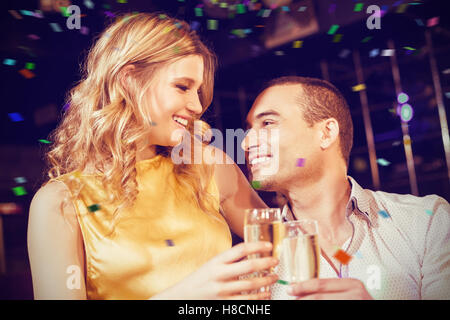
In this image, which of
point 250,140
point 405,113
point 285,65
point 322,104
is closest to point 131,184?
point 250,140

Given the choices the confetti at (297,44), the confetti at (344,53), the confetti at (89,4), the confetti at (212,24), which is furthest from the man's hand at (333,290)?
the confetti at (344,53)

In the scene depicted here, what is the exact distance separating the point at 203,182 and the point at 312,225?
0.62 meters

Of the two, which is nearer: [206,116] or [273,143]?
[273,143]

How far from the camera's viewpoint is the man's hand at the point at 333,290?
3.72 ft

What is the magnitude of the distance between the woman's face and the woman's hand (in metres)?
0.62

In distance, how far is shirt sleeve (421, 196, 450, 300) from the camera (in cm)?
142

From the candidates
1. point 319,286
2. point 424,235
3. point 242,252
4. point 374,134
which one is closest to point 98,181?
point 242,252

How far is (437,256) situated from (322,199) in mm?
454

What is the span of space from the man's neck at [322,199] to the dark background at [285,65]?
1.73 ft

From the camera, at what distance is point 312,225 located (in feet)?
3.87

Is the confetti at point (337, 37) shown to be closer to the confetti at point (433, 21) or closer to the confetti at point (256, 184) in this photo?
the confetti at point (433, 21)

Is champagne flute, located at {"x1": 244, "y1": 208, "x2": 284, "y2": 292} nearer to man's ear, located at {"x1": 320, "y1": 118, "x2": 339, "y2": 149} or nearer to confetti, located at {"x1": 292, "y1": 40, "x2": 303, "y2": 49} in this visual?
man's ear, located at {"x1": 320, "y1": 118, "x2": 339, "y2": 149}
